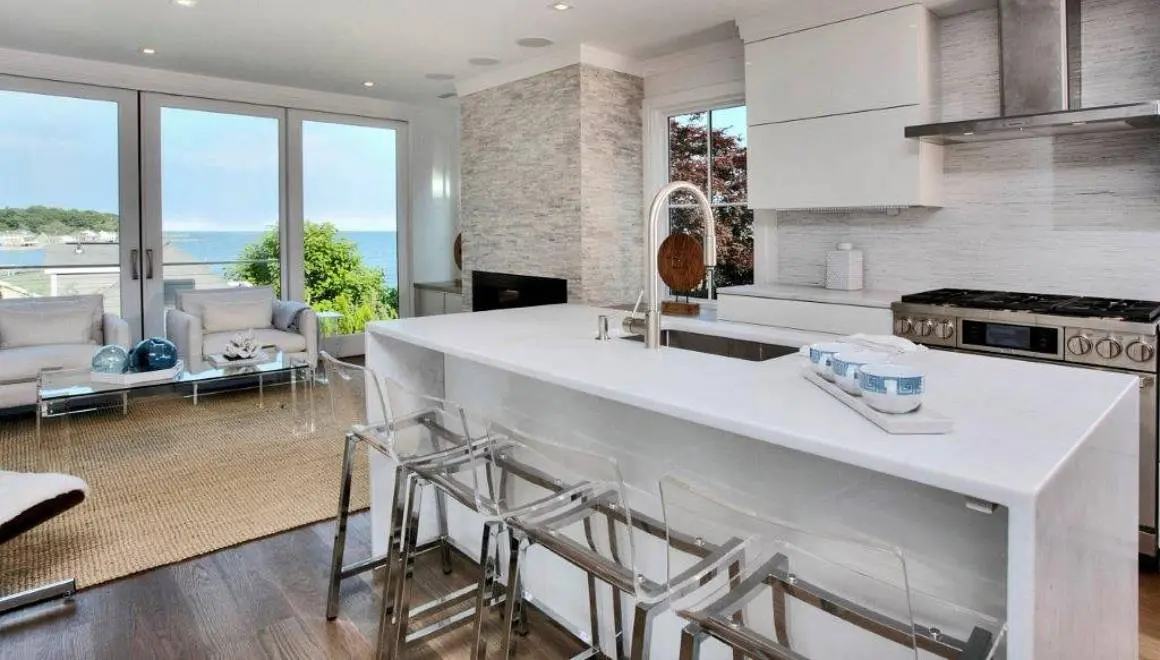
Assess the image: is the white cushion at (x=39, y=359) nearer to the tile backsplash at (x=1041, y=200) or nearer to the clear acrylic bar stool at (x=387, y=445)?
the clear acrylic bar stool at (x=387, y=445)

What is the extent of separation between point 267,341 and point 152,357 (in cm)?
164

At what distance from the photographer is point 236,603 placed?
248 centimetres

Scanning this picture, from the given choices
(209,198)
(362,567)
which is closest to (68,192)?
(209,198)

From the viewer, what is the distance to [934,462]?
3.47 ft

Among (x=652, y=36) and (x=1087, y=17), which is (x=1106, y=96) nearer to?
(x=1087, y=17)

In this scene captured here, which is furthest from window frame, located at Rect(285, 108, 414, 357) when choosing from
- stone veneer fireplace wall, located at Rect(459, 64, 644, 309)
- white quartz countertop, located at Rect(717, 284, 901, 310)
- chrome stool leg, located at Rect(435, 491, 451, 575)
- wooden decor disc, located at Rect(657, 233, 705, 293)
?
chrome stool leg, located at Rect(435, 491, 451, 575)

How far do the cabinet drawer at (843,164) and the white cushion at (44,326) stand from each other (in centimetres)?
477

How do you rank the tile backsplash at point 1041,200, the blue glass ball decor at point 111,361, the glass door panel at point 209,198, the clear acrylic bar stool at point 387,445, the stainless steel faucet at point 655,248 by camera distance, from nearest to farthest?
the stainless steel faucet at point 655,248 → the clear acrylic bar stool at point 387,445 → the tile backsplash at point 1041,200 → the blue glass ball decor at point 111,361 → the glass door panel at point 209,198

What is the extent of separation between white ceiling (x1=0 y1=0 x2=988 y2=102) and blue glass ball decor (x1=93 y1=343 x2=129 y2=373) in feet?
6.44

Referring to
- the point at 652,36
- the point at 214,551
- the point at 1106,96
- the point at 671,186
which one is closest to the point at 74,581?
the point at 214,551

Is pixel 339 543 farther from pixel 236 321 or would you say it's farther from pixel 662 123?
pixel 236 321

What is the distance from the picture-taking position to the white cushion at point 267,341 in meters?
5.59

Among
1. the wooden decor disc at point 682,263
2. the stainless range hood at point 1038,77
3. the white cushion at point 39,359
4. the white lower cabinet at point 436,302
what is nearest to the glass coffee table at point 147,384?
the white cushion at point 39,359

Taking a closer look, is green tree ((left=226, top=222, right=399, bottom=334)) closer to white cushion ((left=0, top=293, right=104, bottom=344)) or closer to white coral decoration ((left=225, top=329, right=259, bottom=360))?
white cushion ((left=0, top=293, right=104, bottom=344))
